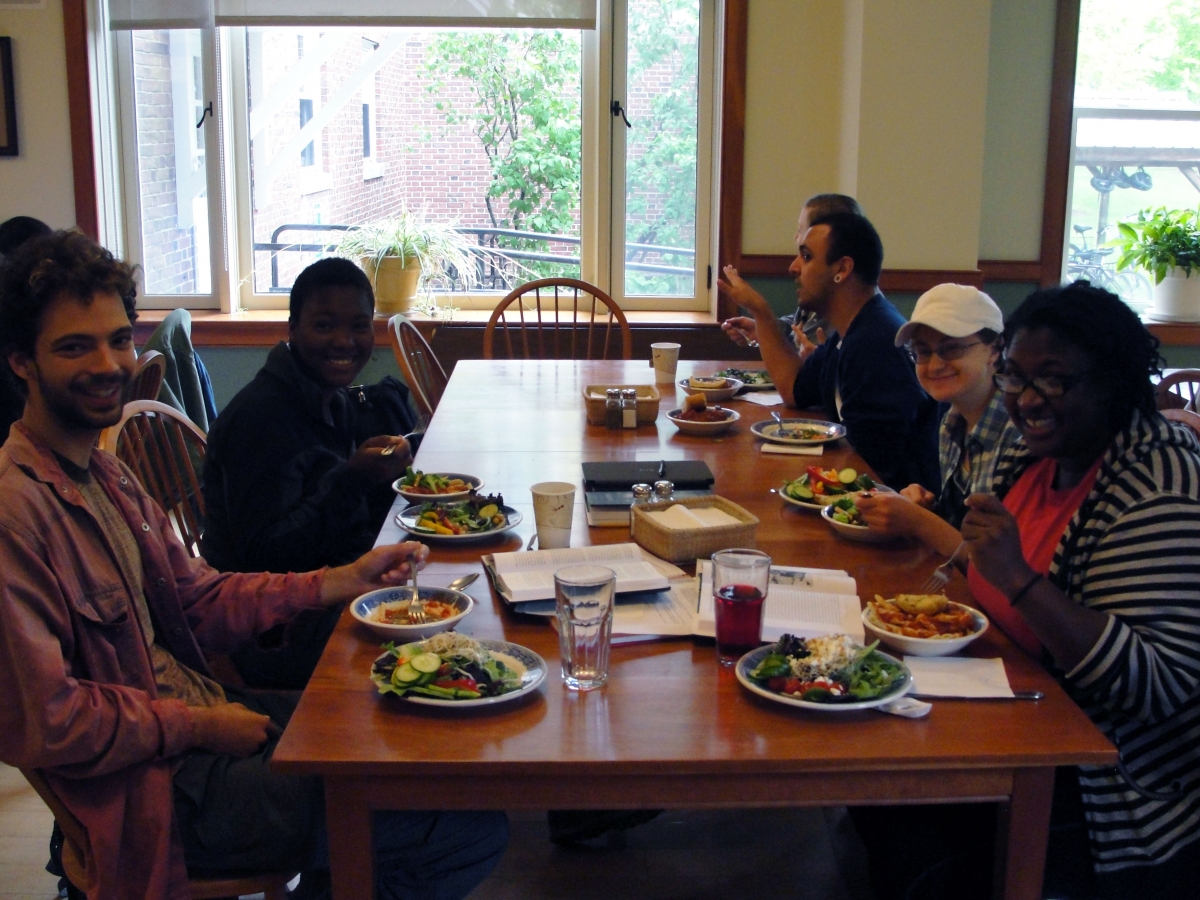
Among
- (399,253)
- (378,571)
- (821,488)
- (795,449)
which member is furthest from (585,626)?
(399,253)

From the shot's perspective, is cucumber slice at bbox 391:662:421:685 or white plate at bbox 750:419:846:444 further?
white plate at bbox 750:419:846:444

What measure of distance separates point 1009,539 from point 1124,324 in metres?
0.35

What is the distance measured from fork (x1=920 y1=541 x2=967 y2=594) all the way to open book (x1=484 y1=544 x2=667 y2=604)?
39 cm

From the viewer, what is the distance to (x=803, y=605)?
5.44 ft

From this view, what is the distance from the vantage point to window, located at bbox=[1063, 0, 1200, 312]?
459 cm

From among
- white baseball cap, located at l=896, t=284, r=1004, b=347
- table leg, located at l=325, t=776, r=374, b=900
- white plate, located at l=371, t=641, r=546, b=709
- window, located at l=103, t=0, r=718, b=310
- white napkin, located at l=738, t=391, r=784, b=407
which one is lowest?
table leg, located at l=325, t=776, r=374, b=900

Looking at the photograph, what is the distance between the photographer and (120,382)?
156 cm

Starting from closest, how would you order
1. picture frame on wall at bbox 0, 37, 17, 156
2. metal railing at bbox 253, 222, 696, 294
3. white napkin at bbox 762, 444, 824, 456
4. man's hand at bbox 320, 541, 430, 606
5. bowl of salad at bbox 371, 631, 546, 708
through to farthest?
1. bowl of salad at bbox 371, 631, 546, 708
2. man's hand at bbox 320, 541, 430, 606
3. white napkin at bbox 762, 444, 824, 456
4. picture frame on wall at bbox 0, 37, 17, 156
5. metal railing at bbox 253, 222, 696, 294

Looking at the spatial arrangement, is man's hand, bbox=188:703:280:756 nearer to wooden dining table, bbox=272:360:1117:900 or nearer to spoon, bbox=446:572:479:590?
wooden dining table, bbox=272:360:1117:900

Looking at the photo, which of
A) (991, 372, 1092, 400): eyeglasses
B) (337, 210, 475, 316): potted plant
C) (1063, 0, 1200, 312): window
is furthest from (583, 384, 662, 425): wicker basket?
(1063, 0, 1200, 312): window

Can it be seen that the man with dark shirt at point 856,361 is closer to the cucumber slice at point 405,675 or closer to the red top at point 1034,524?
the red top at point 1034,524

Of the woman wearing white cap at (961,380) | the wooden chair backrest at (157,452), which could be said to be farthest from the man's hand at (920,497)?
the wooden chair backrest at (157,452)

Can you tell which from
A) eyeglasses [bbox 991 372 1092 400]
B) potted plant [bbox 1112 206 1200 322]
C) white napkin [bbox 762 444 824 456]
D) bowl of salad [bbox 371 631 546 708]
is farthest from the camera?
potted plant [bbox 1112 206 1200 322]

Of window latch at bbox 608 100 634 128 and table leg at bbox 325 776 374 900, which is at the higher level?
window latch at bbox 608 100 634 128
